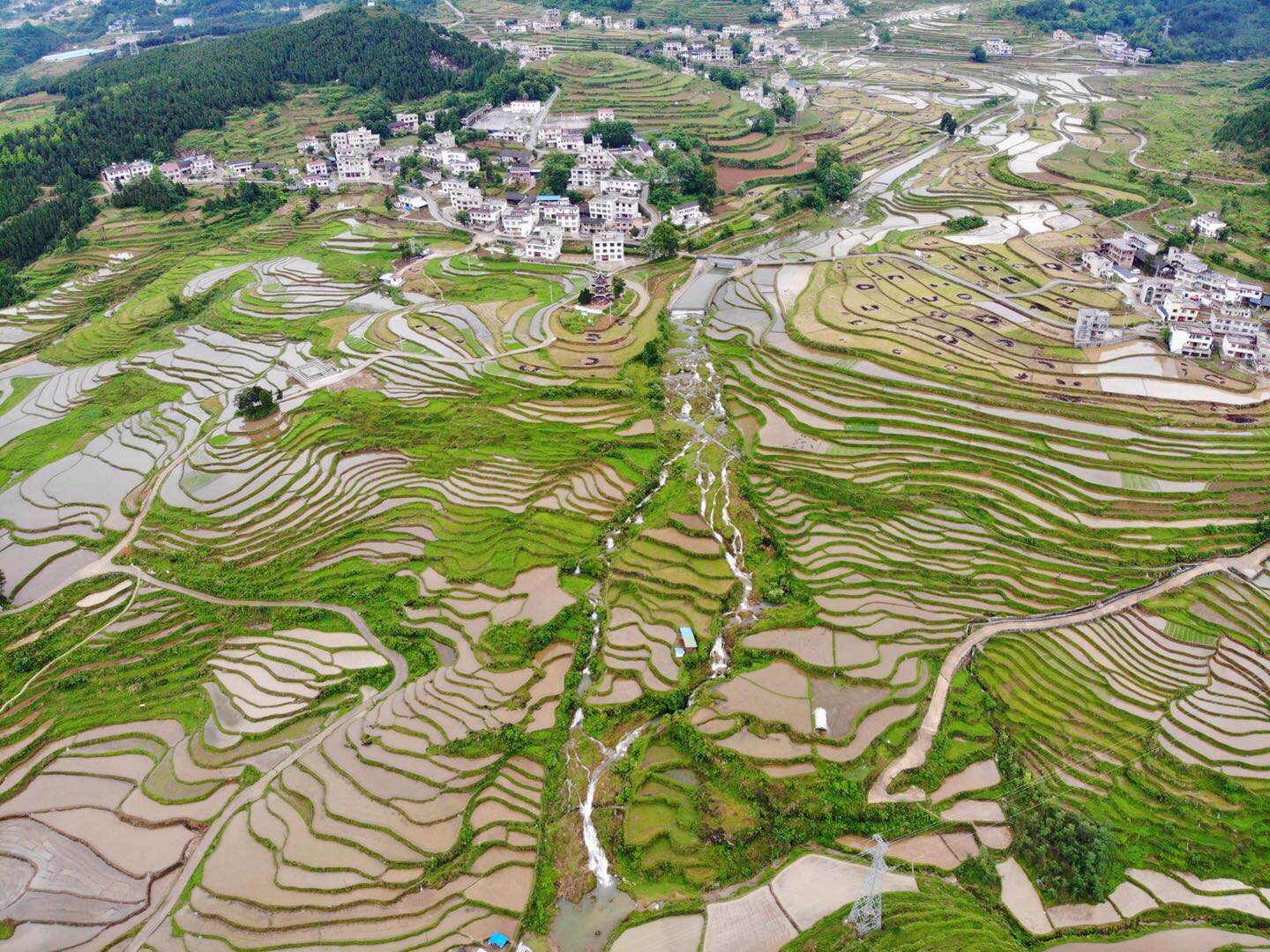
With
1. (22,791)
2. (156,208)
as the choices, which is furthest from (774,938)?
A: (156,208)

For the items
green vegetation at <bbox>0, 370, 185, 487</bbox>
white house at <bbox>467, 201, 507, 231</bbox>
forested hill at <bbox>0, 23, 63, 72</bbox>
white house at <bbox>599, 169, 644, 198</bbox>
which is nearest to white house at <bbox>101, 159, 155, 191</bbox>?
white house at <bbox>467, 201, 507, 231</bbox>

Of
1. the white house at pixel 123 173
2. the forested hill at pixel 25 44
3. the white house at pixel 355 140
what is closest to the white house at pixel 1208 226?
the white house at pixel 355 140

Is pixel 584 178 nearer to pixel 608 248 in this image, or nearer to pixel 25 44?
pixel 608 248

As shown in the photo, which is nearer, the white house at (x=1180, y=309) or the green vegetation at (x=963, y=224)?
the white house at (x=1180, y=309)

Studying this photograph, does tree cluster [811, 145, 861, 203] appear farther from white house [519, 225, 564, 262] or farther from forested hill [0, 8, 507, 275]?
forested hill [0, 8, 507, 275]

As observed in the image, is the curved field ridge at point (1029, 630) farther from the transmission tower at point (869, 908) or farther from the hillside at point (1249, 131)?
the hillside at point (1249, 131)

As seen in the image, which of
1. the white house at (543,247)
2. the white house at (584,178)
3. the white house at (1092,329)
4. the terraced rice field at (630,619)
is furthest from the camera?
the white house at (584,178)

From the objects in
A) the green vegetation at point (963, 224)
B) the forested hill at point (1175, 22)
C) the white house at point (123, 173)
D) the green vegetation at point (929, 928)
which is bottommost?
the green vegetation at point (929, 928)
